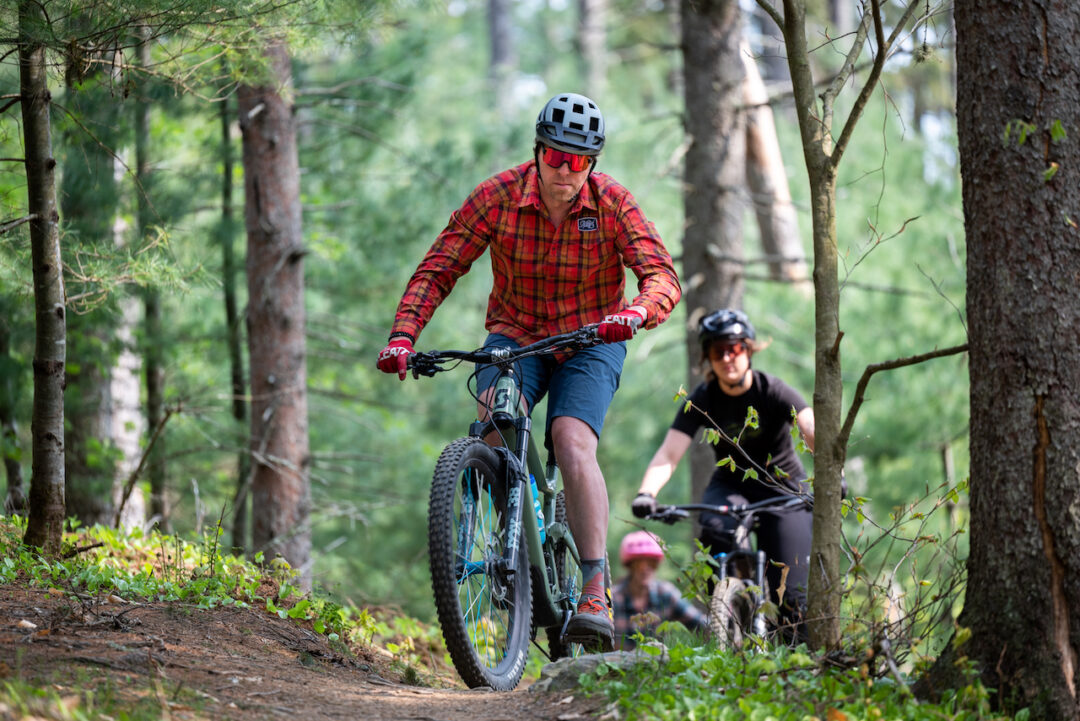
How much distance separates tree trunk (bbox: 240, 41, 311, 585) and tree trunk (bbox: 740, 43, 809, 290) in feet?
15.6

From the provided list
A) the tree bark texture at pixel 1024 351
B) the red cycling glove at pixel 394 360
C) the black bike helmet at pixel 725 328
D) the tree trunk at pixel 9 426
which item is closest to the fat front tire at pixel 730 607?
the black bike helmet at pixel 725 328

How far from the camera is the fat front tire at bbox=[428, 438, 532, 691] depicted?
12.6 ft

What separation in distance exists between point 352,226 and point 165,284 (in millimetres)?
6594

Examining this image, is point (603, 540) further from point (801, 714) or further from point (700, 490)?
point (700, 490)

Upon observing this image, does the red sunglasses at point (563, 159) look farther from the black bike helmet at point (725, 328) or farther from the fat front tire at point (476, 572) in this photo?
the black bike helmet at point (725, 328)

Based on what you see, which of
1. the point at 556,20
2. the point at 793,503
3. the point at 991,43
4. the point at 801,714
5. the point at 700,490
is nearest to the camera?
the point at 801,714

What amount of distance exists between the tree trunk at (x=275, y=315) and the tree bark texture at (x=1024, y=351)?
5851 millimetres

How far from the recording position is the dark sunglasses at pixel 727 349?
5.86 meters

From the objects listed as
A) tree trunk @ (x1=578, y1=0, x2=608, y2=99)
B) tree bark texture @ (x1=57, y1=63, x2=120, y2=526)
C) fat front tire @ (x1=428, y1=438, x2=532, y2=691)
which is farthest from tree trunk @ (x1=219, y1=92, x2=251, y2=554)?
tree trunk @ (x1=578, y1=0, x2=608, y2=99)

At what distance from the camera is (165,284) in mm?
5852

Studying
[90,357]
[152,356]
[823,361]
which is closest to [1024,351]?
[823,361]

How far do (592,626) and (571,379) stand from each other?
3.52ft

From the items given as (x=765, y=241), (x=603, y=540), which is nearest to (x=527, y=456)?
(x=603, y=540)

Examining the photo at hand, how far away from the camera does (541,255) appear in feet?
15.6
